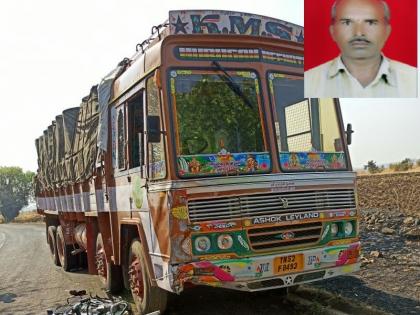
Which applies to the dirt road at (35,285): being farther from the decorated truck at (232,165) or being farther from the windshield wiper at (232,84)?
the windshield wiper at (232,84)

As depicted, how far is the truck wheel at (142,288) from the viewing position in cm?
591

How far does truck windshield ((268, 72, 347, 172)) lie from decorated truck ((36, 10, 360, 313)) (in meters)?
0.01

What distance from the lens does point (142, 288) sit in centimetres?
613

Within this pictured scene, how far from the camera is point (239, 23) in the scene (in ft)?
18.6

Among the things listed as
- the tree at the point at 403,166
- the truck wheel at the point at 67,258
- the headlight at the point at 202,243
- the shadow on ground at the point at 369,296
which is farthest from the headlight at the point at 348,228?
the tree at the point at 403,166

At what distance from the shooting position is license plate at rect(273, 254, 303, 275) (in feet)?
17.3

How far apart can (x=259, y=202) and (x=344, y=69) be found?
1.59 metres

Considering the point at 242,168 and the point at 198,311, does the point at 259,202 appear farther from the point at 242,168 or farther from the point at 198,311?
the point at 198,311

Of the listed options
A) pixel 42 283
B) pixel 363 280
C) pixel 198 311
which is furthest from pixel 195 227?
pixel 42 283

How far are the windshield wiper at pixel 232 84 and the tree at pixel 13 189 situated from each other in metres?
81.7

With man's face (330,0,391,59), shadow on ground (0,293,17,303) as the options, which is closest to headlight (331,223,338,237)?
man's face (330,0,391,59)

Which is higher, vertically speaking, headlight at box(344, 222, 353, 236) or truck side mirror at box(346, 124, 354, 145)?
truck side mirror at box(346, 124, 354, 145)

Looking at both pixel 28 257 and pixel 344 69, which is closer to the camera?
pixel 344 69

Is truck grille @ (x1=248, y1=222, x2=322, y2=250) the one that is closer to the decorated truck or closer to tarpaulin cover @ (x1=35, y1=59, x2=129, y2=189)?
the decorated truck
